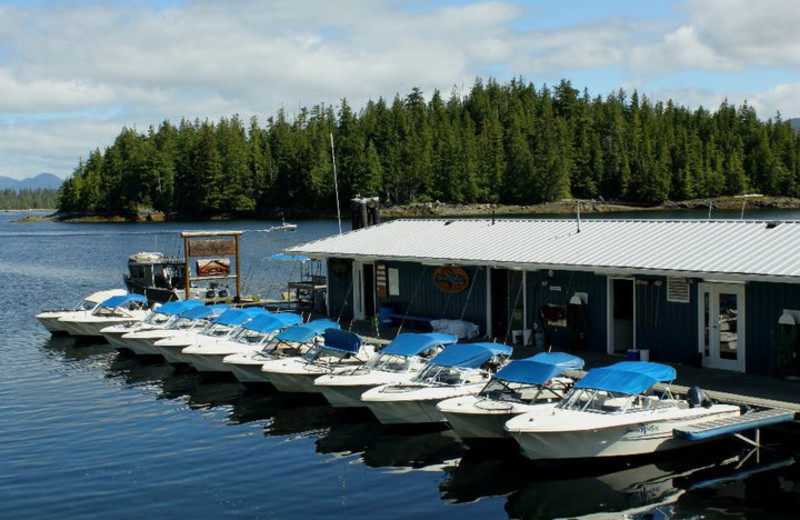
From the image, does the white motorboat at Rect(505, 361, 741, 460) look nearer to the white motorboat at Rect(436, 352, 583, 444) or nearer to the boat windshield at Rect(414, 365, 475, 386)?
the white motorboat at Rect(436, 352, 583, 444)

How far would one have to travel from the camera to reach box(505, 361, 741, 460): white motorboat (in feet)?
52.2

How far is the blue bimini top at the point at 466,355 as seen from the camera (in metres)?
19.4

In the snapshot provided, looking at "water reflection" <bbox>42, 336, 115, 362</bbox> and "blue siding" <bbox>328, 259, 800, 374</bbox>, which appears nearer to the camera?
"blue siding" <bbox>328, 259, 800, 374</bbox>

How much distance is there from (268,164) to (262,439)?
443ft

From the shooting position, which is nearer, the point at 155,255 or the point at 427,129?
the point at 155,255

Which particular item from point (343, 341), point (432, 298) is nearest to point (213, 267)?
point (432, 298)

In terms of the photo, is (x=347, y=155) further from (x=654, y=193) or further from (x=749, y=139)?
(x=749, y=139)

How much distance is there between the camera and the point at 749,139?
16300 cm

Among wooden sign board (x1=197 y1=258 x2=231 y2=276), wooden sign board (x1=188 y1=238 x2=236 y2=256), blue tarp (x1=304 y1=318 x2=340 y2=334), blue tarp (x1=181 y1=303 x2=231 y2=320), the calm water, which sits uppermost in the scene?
wooden sign board (x1=188 y1=238 x2=236 y2=256)

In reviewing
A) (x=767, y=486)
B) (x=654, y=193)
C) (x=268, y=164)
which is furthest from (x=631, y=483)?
(x=268, y=164)

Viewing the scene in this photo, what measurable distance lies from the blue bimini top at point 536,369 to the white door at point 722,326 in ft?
12.4

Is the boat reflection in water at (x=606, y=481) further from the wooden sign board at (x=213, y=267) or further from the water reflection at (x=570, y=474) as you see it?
the wooden sign board at (x=213, y=267)

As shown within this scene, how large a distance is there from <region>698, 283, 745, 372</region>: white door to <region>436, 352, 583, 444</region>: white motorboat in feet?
12.3

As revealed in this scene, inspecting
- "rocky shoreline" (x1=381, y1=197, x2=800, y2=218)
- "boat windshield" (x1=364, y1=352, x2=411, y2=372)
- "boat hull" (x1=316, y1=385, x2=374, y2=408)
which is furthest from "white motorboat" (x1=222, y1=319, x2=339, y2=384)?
"rocky shoreline" (x1=381, y1=197, x2=800, y2=218)
